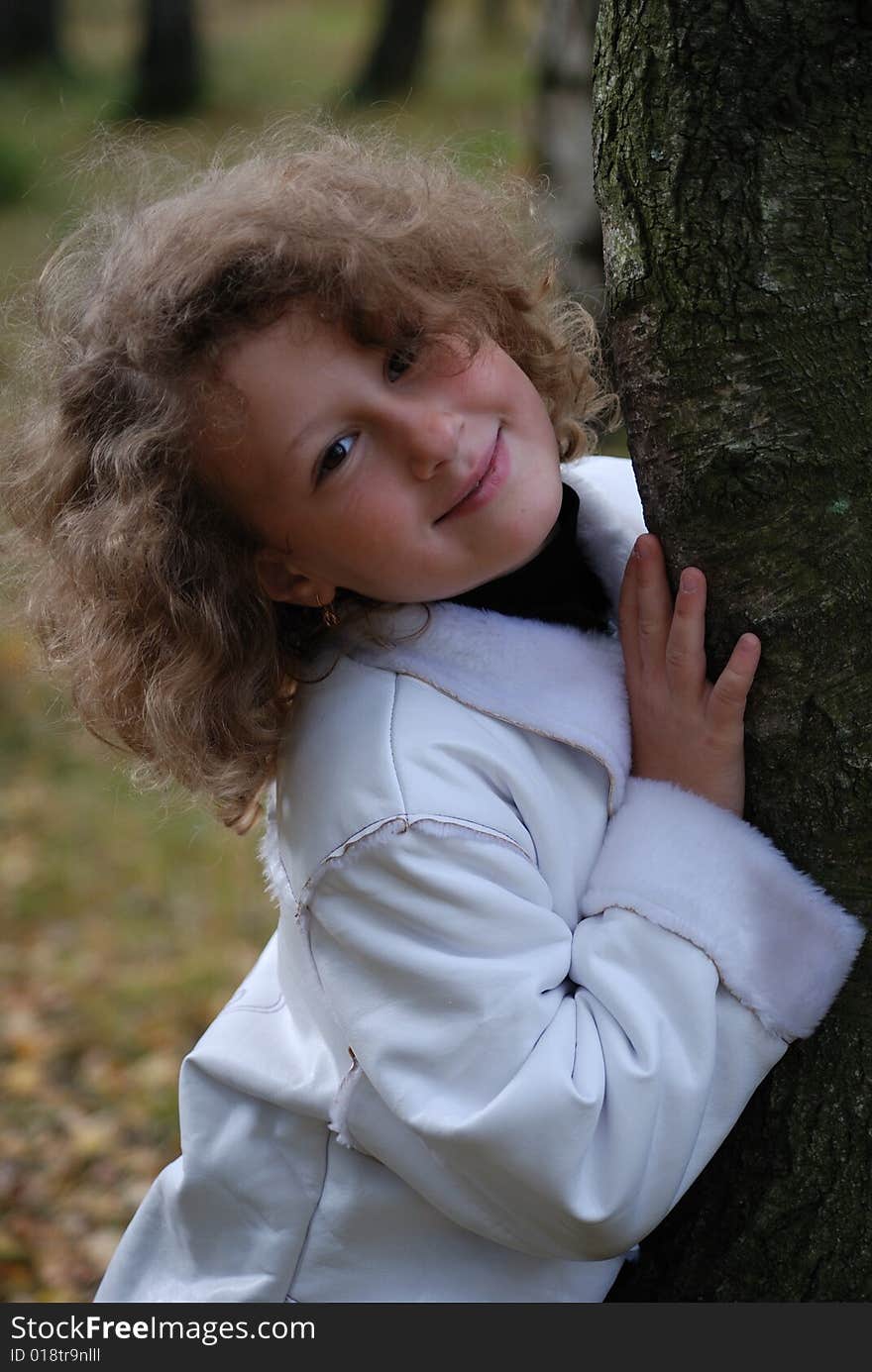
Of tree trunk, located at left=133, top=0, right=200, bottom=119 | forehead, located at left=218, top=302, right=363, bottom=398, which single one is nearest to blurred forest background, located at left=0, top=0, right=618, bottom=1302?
forehead, located at left=218, top=302, right=363, bottom=398

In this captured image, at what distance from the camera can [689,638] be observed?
1.61 m

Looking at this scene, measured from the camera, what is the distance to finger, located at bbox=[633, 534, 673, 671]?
1.64 meters

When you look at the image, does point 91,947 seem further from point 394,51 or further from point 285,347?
point 394,51

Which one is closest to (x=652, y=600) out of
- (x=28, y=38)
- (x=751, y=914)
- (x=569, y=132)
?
(x=751, y=914)

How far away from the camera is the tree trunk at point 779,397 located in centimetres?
145

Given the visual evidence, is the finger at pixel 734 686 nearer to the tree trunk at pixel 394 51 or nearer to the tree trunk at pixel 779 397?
the tree trunk at pixel 779 397

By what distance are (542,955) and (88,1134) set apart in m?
2.41

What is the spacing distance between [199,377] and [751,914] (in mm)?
918

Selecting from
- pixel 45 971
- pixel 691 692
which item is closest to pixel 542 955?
pixel 691 692

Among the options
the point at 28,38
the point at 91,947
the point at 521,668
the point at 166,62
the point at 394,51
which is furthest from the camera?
the point at 28,38

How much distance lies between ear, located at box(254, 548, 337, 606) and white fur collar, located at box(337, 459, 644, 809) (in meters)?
0.07

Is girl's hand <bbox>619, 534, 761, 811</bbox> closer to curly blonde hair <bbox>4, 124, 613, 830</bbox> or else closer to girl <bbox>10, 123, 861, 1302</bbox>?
girl <bbox>10, 123, 861, 1302</bbox>

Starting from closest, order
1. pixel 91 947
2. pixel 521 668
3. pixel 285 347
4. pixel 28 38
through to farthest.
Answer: pixel 285 347 → pixel 521 668 → pixel 91 947 → pixel 28 38
